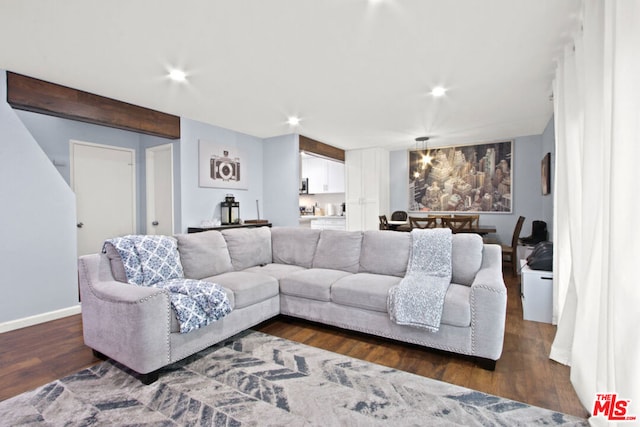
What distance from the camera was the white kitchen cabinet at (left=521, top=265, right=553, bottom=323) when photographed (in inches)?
118

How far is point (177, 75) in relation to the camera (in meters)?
3.04

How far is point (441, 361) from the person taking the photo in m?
2.29

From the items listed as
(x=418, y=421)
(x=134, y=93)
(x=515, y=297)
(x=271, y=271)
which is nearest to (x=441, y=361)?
(x=418, y=421)

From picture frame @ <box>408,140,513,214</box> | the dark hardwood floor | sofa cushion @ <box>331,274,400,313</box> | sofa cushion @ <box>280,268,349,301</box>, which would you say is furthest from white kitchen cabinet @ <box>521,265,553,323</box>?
picture frame @ <box>408,140,513,214</box>

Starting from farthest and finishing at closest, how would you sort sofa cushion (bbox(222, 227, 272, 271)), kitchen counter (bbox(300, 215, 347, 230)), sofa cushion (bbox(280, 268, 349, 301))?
kitchen counter (bbox(300, 215, 347, 230)), sofa cushion (bbox(222, 227, 272, 271)), sofa cushion (bbox(280, 268, 349, 301))

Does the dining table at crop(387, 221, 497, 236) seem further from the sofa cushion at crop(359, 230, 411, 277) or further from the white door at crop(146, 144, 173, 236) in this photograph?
the white door at crop(146, 144, 173, 236)

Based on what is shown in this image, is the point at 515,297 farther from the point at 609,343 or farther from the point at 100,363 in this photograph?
the point at 100,363

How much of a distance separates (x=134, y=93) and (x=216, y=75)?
1.18m

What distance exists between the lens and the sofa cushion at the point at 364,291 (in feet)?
8.25

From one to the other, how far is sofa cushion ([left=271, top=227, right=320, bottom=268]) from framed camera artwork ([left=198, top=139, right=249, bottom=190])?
177 centimetres

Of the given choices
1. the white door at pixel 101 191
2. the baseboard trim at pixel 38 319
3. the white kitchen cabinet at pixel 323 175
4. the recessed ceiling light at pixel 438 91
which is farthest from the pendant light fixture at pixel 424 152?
the baseboard trim at pixel 38 319

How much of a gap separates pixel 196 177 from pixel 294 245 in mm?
2124

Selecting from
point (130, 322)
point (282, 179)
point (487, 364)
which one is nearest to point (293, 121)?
point (282, 179)

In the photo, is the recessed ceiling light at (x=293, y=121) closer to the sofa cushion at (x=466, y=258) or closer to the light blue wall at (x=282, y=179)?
the light blue wall at (x=282, y=179)
